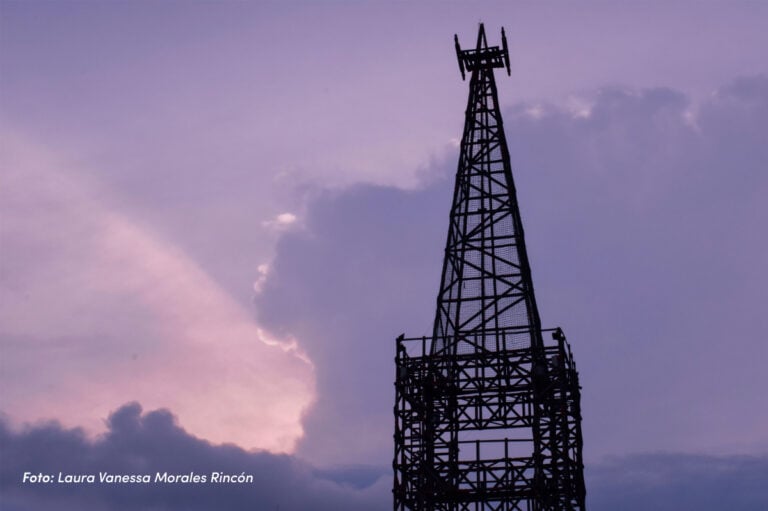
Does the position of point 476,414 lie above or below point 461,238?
below

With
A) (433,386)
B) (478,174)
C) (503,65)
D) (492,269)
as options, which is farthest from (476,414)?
(503,65)

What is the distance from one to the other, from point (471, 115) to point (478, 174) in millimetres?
2530

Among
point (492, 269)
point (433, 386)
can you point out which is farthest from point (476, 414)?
point (492, 269)

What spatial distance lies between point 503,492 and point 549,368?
4.09 meters

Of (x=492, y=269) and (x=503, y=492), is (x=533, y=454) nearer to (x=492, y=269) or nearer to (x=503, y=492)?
(x=503, y=492)

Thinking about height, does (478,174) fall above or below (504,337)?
above

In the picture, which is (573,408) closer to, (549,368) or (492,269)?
(549,368)

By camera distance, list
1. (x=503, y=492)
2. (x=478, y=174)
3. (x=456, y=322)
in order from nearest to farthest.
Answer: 1. (x=503, y=492)
2. (x=456, y=322)
3. (x=478, y=174)

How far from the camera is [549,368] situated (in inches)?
1431

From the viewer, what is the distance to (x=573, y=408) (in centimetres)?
3634

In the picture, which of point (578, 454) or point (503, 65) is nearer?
point (578, 454)

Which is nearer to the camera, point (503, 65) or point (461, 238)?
point (461, 238)

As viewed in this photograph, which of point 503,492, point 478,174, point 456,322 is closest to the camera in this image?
point 503,492

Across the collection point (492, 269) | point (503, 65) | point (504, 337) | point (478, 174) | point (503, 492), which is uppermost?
point (503, 65)
